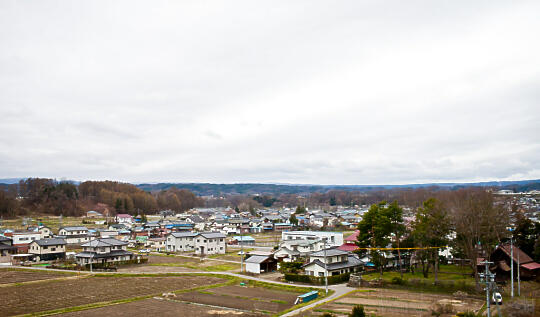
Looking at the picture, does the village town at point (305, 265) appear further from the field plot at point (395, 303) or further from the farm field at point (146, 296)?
the farm field at point (146, 296)

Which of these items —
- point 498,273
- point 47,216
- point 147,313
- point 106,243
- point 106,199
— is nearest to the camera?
point 147,313

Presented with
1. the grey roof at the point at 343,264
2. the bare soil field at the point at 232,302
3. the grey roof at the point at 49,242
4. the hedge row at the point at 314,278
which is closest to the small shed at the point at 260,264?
the hedge row at the point at 314,278

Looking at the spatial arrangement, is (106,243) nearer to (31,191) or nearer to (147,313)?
(147,313)

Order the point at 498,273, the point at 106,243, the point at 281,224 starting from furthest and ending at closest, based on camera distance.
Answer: the point at 281,224, the point at 106,243, the point at 498,273

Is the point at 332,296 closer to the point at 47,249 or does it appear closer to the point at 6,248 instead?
the point at 47,249

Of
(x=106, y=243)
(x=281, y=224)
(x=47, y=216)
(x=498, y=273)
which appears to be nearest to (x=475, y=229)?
(x=498, y=273)

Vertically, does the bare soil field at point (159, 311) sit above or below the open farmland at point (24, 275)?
above


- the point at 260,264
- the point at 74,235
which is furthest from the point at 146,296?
the point at 74,235
